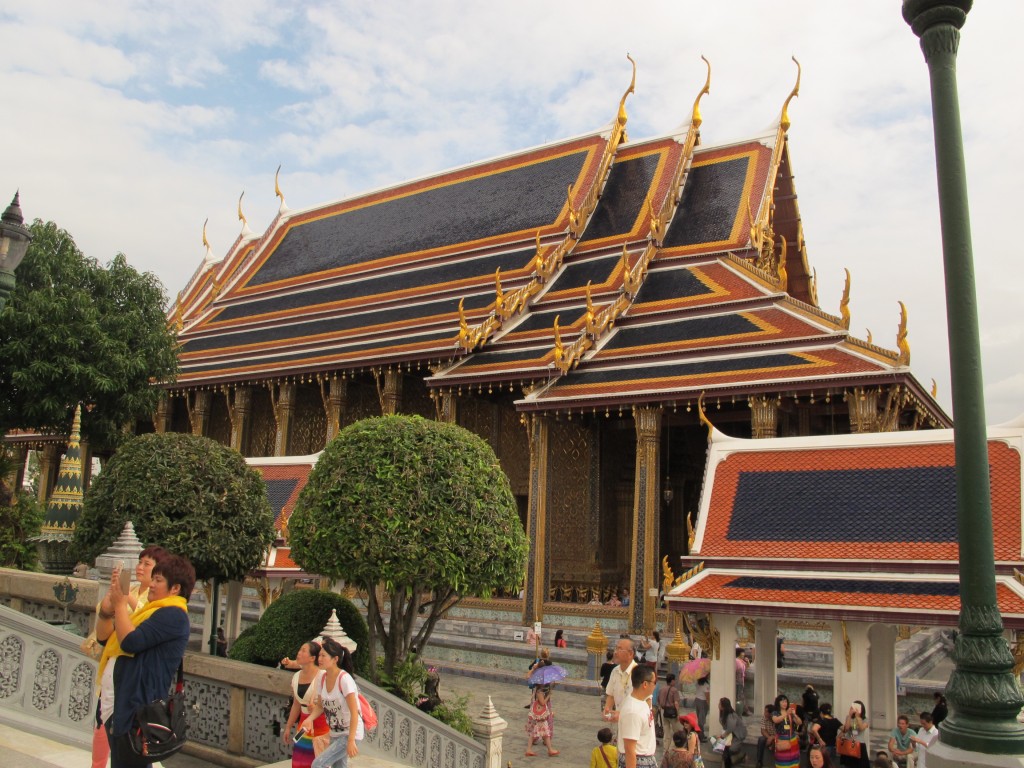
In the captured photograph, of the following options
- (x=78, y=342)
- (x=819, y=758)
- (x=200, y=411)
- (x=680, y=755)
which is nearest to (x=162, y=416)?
(x=200, y=411)

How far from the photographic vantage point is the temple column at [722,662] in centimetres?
914

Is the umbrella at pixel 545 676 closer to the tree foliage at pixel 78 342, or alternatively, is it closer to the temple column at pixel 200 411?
the tree foliage at pixel 78 342

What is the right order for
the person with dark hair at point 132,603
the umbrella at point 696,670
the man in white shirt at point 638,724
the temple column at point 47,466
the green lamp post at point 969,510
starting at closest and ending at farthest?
the green lamp post at point 969,510, the person with dark hair at point 132,603, the man in white shirt at point 638,724, the umbrella at point 696,670, the temple column at point 47,466

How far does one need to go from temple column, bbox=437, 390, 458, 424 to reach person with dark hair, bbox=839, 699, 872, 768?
11156 mm

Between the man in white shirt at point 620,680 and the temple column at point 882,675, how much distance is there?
459 cm

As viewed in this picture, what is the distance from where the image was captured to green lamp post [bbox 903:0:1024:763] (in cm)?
404

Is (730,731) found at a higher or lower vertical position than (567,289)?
lower

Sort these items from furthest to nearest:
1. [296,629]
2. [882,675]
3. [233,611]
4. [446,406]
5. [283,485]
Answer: [446,406] → [283,485] → [233,611] → [882,675] → [296,629]

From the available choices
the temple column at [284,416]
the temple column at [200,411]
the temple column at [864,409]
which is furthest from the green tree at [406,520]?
the temple column at [200,411]

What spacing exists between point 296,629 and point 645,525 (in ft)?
27.8

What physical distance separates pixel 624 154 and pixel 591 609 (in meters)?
13.2

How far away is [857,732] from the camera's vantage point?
803cm

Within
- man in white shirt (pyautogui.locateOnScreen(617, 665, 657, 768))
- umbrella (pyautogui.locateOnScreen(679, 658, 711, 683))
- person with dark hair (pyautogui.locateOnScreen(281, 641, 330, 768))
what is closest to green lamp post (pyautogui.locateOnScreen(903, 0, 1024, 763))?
man in white shirt (pyautogui.locateOnScreen(617, 665, 657, 768))

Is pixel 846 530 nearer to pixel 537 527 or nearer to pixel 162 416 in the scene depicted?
pixel 537 527
